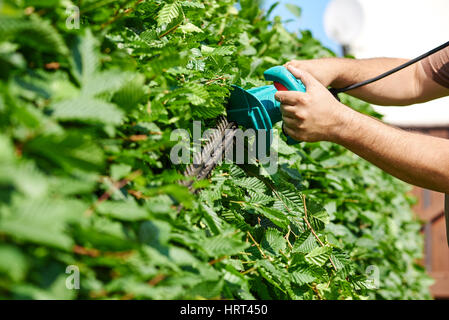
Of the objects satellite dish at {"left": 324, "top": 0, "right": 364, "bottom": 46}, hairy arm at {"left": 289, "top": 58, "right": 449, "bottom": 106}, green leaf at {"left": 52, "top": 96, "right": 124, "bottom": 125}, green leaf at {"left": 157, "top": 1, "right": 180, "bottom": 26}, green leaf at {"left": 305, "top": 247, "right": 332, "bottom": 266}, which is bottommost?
green leaf at {"left": 305, "top": 247, "right": 332, "bottom": 266}

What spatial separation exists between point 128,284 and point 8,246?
0.21 m

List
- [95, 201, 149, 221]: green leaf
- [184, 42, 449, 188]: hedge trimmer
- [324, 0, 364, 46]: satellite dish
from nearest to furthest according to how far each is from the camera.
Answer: [95, 201, 149, 221]: green leaf → [184, 42, 449, 188]: hedge trimmer → [324, 0, 364, 46]: satellite dish

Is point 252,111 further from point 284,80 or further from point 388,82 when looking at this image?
point 388,82

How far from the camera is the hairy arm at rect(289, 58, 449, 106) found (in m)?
1.99

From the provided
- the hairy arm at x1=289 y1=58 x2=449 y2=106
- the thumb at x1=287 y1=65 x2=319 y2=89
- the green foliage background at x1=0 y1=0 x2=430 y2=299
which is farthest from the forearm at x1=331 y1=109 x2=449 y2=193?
the hairy arm at x1=289 y1=58 x2=449 y2=106

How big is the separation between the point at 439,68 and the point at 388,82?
0.24 m

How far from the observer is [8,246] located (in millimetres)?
554

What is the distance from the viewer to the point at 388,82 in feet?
6.98

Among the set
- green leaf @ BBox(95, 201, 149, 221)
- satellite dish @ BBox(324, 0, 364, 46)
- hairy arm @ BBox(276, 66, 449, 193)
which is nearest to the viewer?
green leaf @ BBox(95, 201, 149, 221)

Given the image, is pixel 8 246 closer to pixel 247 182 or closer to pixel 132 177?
pixel 132 177

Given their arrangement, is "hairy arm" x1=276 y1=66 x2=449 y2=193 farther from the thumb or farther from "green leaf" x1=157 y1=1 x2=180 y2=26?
"green leaf" x1=157 y1=1 x2=180 y2=26

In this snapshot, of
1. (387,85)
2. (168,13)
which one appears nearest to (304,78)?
(168,13)

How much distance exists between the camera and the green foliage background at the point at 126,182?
0.61 meters

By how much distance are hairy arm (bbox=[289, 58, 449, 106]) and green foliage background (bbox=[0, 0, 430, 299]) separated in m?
0.59
